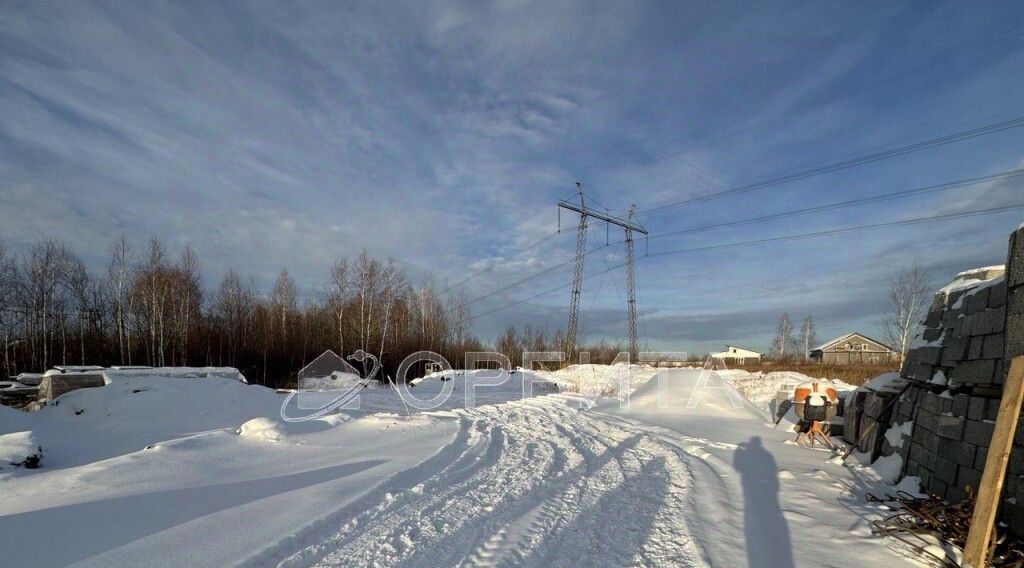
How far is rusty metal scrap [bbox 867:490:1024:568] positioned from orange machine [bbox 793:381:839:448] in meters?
3.53

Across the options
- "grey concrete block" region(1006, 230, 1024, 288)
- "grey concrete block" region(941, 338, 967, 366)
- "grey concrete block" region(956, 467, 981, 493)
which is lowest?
"grey concrete block" region(956, 467, 981, 493)

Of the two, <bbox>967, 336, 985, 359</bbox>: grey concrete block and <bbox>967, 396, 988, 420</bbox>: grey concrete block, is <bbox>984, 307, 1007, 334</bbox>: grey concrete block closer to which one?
Result: <bbox>967, 336, 985, 359</bbox>: grey concrete block

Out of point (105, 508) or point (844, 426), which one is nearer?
point (105, 508)

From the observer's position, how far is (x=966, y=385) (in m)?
5.56

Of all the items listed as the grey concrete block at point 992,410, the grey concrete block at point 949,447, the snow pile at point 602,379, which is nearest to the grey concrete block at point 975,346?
the grey concrete block at point 992,410

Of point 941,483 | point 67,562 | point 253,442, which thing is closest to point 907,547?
point 941,483

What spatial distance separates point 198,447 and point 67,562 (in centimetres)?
391

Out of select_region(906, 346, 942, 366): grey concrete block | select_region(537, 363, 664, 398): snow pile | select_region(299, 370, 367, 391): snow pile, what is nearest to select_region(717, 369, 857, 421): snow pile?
select_region(537, 363, 664, 398): snow pile

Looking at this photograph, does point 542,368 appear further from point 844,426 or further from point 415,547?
point 415,547

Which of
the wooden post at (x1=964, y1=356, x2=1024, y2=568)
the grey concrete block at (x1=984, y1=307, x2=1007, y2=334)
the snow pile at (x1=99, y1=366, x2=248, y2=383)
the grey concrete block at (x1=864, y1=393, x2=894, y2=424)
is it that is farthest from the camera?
the snow pile at (x1=99, y1=366, x2=248, y2=383)

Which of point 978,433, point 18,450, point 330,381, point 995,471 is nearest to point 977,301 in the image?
point 978,433

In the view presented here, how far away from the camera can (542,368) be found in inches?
1384

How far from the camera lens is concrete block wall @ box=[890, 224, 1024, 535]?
185 inches

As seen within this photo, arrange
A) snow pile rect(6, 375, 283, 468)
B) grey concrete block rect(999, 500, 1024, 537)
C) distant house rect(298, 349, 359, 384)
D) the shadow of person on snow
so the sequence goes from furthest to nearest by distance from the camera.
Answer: distant house rect(298, 349, 359, 384)
snow pile rect(6, 375, 283, 468)
the shadow of person on snow
grey concrete block rect(999, 500, 1024, 537)
